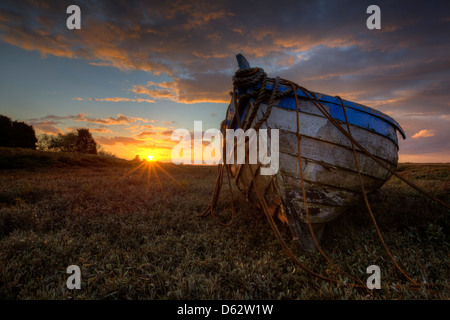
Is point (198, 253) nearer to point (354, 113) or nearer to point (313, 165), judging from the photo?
point (313, 165)

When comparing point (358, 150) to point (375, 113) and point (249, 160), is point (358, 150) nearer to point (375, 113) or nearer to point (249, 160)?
point (375, 113)

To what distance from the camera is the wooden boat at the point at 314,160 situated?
288cm

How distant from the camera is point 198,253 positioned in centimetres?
294

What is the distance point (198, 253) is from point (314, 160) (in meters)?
2.12

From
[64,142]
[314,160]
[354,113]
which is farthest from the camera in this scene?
[64,142]

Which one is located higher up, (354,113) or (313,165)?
(354,113)

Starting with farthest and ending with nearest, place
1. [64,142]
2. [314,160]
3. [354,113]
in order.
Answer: [64,142] < [354,113] < [314,160]

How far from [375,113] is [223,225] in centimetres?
329

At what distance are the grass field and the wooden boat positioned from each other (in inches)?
21.7

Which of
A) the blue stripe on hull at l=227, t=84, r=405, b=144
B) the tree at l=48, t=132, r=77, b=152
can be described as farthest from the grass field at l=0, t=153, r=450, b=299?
the tree at l=48, t=132, r=77, b=152

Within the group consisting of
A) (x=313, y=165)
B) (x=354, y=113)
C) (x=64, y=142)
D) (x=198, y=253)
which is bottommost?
(x=198, y=253)

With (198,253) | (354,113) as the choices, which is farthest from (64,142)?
(354,113)

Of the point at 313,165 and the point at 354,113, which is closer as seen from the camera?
the point at 313,165

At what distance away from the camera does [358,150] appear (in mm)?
3098
